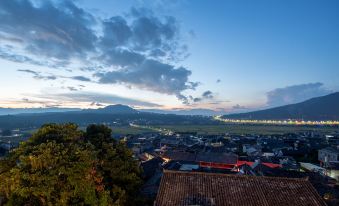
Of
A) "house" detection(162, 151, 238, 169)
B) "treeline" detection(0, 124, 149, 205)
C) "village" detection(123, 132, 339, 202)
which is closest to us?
"treeline" detection(0, 124, 149, 205)

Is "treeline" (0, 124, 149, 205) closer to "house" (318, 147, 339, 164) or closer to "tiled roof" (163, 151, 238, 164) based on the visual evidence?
"tiled roof" (163, 151, 238, 164)

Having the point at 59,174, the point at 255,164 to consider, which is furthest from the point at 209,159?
the point at 59,174

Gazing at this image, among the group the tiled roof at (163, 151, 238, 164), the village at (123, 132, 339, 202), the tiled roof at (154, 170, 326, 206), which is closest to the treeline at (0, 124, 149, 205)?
the tiled roof at (154, 170, 326, 206)

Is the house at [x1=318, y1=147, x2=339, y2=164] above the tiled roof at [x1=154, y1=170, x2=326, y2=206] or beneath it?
beneath

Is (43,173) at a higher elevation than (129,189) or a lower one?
higher

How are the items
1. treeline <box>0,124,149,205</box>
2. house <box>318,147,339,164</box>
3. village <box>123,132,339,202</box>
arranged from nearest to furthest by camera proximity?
treeline <box>0,124,149,205</box> → village <box>123,132,339,202</box> → house <box>318,147,339,164</box>

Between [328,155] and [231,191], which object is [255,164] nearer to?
[328,155]

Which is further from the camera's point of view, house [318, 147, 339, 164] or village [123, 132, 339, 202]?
house [318, 147, 339, 164]

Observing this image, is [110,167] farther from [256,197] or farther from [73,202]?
[256,197]

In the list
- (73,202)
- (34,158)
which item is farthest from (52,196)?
(34,158)
